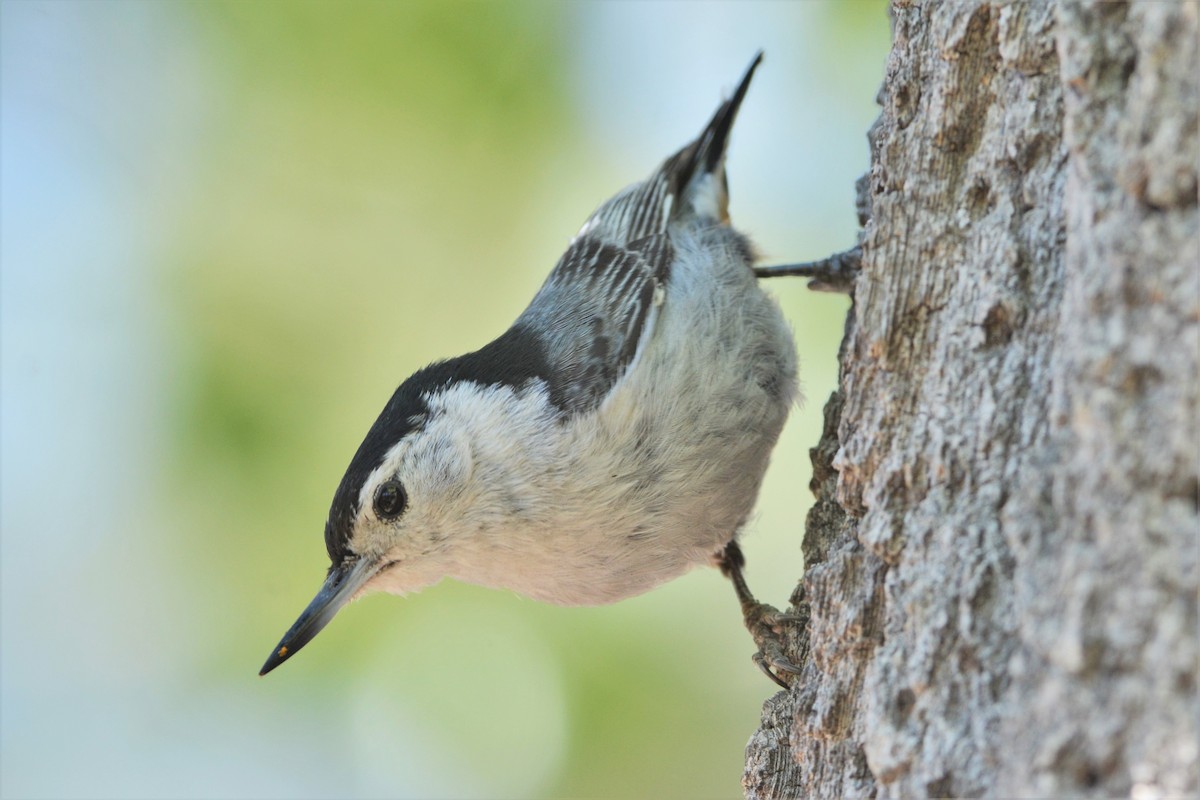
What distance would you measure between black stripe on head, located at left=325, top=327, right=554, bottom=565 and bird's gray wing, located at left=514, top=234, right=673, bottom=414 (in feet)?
0.17

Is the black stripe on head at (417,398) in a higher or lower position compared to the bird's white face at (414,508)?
higher

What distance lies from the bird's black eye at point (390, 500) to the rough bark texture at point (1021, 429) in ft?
3.86

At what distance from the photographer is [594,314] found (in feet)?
10.5

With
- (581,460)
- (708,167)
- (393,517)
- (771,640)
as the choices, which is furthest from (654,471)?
(708,167)

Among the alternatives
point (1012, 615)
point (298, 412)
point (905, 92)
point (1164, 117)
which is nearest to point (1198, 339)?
point (1164, 117)

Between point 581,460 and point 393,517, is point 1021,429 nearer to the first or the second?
point 581,460

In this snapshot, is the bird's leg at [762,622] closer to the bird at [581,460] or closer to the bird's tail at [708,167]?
the bird at [581,460]

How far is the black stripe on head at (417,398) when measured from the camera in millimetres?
2859

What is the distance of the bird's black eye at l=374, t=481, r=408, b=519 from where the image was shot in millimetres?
2822

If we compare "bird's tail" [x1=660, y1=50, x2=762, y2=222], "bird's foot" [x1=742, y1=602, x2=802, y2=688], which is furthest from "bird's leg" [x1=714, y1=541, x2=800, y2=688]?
"bird's tail" [x1=660, y1=50, x2=762, y2=222]

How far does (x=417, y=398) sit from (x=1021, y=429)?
187 cm

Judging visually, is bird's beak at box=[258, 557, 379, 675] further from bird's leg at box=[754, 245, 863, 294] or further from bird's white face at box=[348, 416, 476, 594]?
bird's leg at box=[754, 245, 863, 294]

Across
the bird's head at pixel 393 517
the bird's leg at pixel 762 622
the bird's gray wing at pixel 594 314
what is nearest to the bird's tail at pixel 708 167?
the bird's gray wing at pixel 594 314

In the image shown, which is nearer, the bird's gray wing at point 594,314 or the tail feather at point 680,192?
the bird's gray wing at point 594,314
